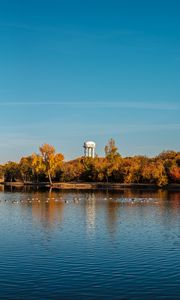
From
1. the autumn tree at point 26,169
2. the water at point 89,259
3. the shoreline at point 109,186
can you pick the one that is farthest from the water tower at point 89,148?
the water at point 89,259

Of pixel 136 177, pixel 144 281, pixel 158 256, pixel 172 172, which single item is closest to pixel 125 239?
pixel 158 256

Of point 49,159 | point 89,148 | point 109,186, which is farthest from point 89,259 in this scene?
point 89,148

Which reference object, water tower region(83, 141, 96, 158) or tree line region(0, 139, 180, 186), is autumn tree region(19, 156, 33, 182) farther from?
water tower region(83, 141, 96, 158)

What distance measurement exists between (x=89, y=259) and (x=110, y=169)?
9888 centimetres

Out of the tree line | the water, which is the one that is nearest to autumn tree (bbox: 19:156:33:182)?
the tree line

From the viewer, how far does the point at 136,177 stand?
376 ft

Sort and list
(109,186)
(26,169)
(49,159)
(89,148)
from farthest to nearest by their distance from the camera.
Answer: (89,148) → (26,169) → (49,159) → (109,186)

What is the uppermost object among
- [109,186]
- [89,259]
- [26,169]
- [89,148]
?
[89,148]

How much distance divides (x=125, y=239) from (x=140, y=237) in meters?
1.29

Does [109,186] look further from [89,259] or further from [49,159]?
[89,259]

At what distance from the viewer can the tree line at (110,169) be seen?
107812 millimetres

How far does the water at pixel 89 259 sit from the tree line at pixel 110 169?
234 feet

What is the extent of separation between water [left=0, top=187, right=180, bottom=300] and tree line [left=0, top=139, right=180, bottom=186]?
7119 cm

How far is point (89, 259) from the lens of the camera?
2178 cm
